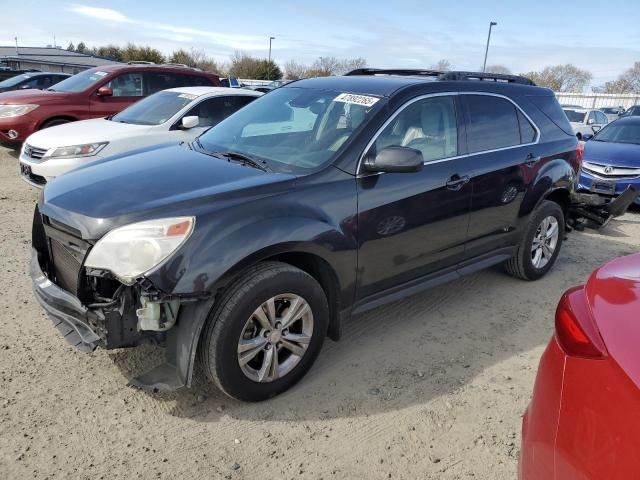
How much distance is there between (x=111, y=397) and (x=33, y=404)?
0.41m

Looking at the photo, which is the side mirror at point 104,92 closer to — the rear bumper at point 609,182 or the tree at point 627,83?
the rear bumper at point 609,182

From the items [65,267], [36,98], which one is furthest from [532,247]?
[36,98]

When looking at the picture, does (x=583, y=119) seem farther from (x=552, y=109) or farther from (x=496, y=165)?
(x=496, y=165)

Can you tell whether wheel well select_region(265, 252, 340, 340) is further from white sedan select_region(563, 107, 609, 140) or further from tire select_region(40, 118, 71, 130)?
white sedan select_region(563, 107, 609, 140)

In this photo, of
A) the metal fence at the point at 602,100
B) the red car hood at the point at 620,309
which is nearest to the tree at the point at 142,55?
the metal fence at the point at 602,100

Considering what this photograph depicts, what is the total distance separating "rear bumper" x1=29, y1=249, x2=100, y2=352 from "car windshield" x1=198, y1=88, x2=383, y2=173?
A: 4.47ft

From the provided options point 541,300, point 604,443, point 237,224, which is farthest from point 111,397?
point 541,300

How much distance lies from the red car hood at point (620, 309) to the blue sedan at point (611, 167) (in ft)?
23.4

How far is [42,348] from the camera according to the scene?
11.3 feet

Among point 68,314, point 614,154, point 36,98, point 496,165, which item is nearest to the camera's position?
point 68,314

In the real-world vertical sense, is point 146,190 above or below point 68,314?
above

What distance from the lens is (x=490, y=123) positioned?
4.20m

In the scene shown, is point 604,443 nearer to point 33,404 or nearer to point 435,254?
point 435,254

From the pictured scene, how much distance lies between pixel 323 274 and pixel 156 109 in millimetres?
5317
